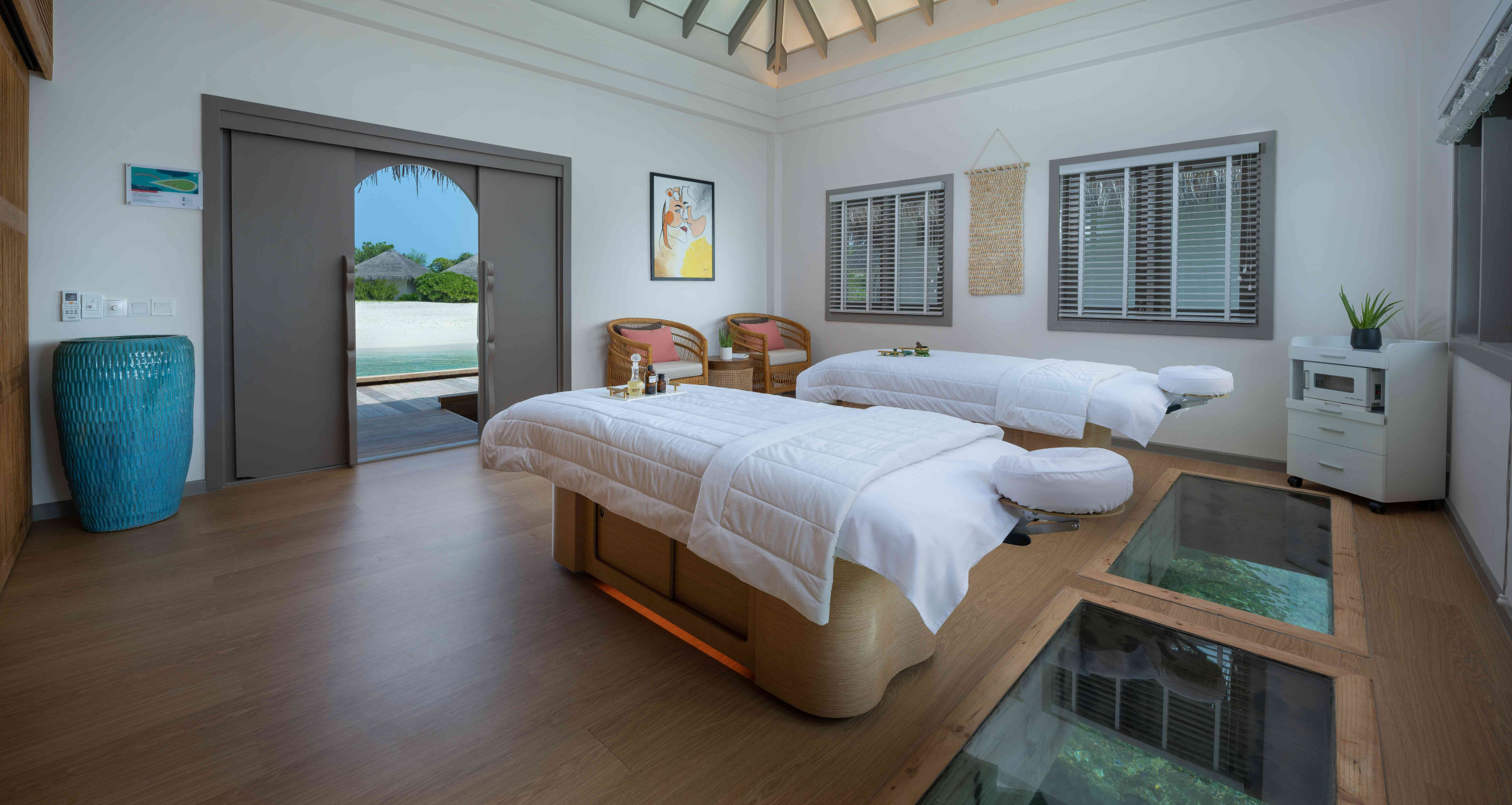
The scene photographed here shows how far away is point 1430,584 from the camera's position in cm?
284

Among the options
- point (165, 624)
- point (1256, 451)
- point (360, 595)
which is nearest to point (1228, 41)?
point (1256, 451)

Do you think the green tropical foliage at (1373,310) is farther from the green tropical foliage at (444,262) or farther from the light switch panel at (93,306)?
the green tropical foliage at (444,262)

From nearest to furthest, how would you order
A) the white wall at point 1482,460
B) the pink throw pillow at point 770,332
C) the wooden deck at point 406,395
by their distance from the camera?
the white wall at point 1482,460
the wooden deck at point 406,395
the pink throw pillow at point 770,332

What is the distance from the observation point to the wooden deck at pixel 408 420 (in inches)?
214

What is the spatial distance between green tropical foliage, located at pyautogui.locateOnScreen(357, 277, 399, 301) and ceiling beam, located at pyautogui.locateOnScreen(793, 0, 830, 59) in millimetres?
4908

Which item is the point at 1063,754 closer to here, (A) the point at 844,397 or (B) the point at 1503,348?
(B) the point at 1503,348

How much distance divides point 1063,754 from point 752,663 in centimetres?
86

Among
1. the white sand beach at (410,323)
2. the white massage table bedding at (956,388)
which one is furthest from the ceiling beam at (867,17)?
the white sand beach at (410,323)

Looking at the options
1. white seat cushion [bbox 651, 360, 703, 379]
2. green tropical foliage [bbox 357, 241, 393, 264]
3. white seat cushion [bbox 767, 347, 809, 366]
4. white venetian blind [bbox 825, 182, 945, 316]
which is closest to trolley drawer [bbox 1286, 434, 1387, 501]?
white venetian blind [bbox 825, 182, 945, 316]

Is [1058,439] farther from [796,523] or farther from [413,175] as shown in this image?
[413,175]

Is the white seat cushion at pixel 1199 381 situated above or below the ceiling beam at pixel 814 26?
below

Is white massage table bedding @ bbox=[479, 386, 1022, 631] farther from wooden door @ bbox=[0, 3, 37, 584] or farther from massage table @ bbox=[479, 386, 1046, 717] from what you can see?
wooden door @ bbox=[0, 3, 37, 584]

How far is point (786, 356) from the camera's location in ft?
23.0

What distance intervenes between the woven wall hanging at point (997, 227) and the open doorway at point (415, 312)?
160 inches
